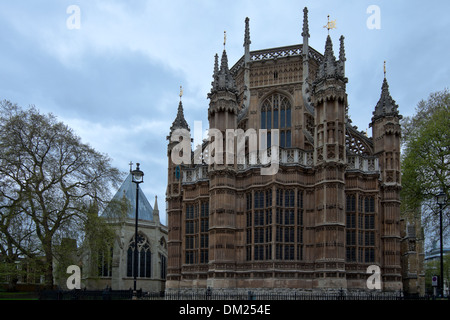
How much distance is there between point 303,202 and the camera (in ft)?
104

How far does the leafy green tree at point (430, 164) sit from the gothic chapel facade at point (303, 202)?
142 centimetres

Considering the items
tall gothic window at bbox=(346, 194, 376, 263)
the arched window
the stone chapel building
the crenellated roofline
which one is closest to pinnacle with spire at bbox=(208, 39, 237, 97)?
the crenellated roofline

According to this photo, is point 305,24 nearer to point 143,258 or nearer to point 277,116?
point 277,116

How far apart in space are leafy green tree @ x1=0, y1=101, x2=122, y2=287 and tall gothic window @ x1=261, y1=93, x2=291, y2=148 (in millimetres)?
12896

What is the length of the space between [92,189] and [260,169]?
11.1 metres

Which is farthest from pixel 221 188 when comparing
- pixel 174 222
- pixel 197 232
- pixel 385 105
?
pixel 385 105

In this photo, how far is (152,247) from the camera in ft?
188

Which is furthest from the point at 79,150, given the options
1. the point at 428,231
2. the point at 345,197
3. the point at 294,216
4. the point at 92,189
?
the point at 428,231

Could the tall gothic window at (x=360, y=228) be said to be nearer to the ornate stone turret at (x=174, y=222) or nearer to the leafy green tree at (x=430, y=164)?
the leafy green tree at (x=430, y=164)

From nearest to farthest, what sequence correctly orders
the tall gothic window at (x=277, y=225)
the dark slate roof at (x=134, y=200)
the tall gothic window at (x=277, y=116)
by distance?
the tall gothic window at (x=277, y=225)
the tall gothic window at (x=277, y=116)
the dark slate roof at (x=134, y=200)

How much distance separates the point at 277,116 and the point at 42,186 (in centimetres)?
1748

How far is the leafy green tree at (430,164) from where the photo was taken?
104ft

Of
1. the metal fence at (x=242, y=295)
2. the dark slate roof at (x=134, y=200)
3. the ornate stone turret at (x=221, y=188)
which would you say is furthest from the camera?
the dark slate roof at (x=134, y=200)

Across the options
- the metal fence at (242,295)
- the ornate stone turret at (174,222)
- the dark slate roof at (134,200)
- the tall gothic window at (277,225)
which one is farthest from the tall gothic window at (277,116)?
the dark slate roof at (134,200)
